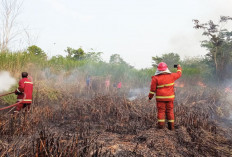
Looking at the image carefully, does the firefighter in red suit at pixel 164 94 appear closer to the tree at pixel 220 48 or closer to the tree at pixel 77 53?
the tree at pixel 220 48

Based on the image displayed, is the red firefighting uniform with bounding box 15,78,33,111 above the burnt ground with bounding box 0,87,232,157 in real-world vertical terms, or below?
above

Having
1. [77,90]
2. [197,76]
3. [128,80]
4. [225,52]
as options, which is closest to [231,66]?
[225,52]

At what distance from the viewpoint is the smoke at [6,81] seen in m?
7.44

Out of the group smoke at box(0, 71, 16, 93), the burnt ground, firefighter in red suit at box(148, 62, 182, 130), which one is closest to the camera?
the burnt ground

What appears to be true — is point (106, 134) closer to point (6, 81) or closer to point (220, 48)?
point (6, 81)

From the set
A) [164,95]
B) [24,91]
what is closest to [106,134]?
[164,95]

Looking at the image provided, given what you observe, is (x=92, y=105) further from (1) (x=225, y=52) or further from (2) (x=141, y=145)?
(1) (x=225, y=52)

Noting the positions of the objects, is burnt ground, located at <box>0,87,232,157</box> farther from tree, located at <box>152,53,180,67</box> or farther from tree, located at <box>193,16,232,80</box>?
tree, located at <box>152,53,180,67</box>

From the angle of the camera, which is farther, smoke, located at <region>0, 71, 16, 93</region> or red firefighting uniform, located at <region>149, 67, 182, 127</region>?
smoke, located at <region>0, 71, 16, 93</region>

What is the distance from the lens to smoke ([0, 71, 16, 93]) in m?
7.44

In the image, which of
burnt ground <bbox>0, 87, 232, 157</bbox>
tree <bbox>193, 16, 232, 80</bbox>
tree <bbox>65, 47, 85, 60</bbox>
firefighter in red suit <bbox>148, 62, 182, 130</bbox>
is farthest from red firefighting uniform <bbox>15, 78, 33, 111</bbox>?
tree <bbox>65, 47, 85, 60</bbox>

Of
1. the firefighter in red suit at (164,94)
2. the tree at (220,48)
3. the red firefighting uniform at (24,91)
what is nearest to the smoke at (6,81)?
the red firefighting uniform at (24,91)

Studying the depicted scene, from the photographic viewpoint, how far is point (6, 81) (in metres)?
7.71

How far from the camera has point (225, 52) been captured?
15.9 metres
